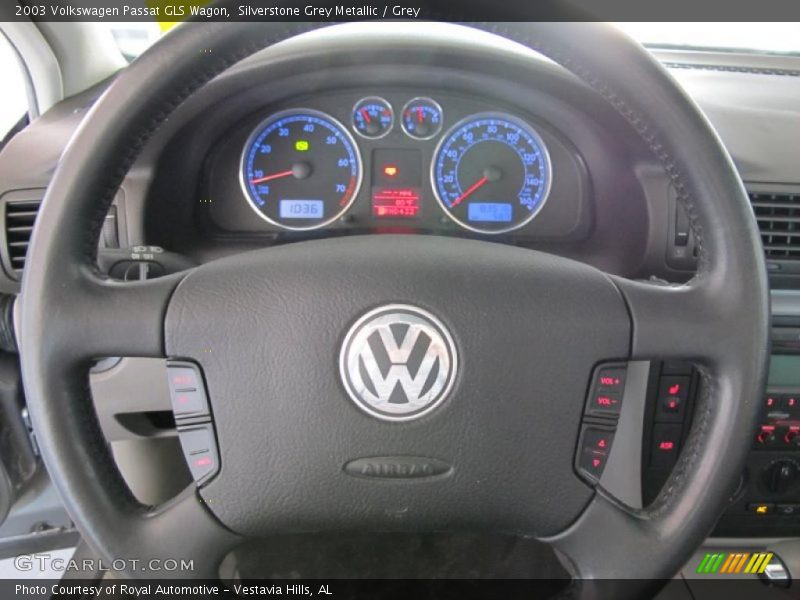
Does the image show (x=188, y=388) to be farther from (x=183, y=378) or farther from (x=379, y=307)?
(x=379, y=307)

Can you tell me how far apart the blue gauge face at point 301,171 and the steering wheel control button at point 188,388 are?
0.75 meters

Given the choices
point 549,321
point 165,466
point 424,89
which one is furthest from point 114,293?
point 424,89

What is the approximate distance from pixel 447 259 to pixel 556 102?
671mm

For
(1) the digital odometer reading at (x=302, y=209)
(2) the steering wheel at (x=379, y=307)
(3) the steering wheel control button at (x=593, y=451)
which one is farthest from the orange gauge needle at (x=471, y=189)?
(3) the steering wheel control button at (x=593, y=451)

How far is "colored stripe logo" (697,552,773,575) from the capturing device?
1371 millimetres

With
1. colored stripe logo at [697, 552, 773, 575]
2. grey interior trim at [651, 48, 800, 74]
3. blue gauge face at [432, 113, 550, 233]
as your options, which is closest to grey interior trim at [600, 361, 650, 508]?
colored stripe logo at [697, 552, 773, 575]

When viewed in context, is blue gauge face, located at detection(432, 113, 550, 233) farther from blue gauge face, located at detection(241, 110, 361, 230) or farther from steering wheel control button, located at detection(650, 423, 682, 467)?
steering wheel control button, located at detection(650, 423, 682, 467)

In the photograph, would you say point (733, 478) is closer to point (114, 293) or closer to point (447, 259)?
point (447, 259)

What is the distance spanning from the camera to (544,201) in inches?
62.7

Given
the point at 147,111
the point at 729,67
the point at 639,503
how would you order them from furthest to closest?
the point at 729,67 → the point at 639,503 → the point at 147,111

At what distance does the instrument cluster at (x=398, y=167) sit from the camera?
61.7 inches

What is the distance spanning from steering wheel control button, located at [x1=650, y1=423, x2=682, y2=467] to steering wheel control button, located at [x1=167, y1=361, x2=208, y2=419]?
0.83 metres

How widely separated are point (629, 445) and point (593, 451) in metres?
0.44

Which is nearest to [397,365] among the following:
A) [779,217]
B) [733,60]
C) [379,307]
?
[379,307]
